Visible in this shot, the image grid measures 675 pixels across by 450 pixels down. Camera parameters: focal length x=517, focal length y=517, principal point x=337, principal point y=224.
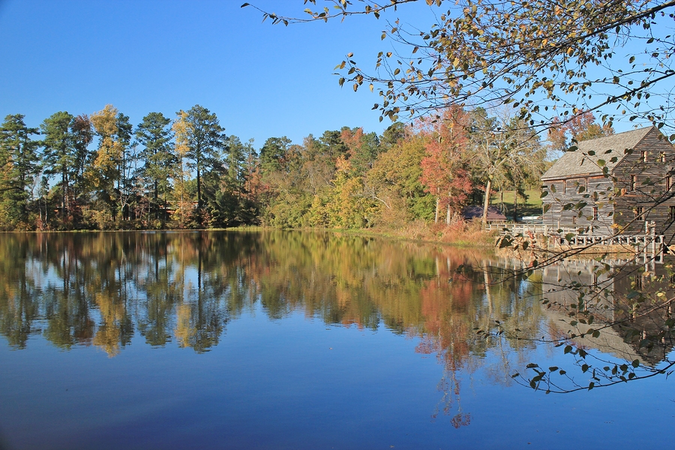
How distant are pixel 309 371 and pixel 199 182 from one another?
55.9 m

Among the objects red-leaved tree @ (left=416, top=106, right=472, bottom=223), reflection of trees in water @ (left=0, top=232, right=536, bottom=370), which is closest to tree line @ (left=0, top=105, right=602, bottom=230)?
red-leaved tree @ (left=416, top=106, right=472, bottom=223)

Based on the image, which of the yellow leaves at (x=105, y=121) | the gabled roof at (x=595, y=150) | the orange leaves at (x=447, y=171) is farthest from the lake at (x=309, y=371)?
the yellow leaves at (x=105, y=121)

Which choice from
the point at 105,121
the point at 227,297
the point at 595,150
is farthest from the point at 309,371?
the point at 105,121

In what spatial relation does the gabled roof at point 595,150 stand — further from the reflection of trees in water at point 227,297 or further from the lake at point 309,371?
the lake at point 309,371

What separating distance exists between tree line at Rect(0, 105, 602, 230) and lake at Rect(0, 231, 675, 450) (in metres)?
26.7

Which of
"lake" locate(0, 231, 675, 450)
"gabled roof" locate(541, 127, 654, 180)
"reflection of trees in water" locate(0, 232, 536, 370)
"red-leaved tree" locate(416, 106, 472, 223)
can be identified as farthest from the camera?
"red-leaved tree" locate(416, 106, 472, 223)

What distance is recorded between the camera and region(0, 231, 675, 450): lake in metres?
6.12

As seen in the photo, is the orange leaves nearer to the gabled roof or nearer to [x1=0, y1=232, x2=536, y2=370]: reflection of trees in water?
the gabled roof

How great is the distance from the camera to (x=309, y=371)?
8.44 meters

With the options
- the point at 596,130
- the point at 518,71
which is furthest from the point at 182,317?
Answer: the point at 596,130

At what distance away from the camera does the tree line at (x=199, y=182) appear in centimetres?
4338

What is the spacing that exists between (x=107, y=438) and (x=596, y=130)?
48.0 m

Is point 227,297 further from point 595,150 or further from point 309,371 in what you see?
point 595,150

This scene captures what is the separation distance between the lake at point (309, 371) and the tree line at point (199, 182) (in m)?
26.7
